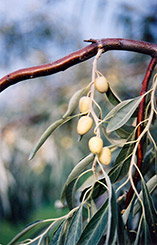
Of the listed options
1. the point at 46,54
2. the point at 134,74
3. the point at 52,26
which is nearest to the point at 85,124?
the point at 134,74

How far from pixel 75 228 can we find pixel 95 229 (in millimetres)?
36

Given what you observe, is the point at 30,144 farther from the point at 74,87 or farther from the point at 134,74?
the point at 134,74

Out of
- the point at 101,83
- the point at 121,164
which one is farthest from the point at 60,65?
the point at 121,164

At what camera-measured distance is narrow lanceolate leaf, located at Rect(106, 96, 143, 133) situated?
39 cm

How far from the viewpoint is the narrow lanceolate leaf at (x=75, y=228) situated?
0.40 m

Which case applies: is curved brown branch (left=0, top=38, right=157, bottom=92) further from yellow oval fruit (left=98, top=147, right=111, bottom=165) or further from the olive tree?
yellow oval fruit (left=98, top=147, right=111, bottom=165)

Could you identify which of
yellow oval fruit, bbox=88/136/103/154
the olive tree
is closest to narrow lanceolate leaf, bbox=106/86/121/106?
the olive tree

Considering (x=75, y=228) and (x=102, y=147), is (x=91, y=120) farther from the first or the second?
(x=75, y=228)

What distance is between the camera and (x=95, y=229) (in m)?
0.38

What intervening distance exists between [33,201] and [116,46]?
4.81 ft

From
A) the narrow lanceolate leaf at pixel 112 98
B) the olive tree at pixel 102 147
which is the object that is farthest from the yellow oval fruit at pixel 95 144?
the narrow lanceolate leaf at pixel 112 98

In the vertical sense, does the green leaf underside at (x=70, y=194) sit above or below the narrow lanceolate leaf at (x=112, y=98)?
below

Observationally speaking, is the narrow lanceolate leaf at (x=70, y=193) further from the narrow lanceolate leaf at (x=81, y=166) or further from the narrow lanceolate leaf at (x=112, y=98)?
the narrow lanceolate leaf at (x=112, y=98)

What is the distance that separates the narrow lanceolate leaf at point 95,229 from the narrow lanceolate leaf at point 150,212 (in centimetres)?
7
